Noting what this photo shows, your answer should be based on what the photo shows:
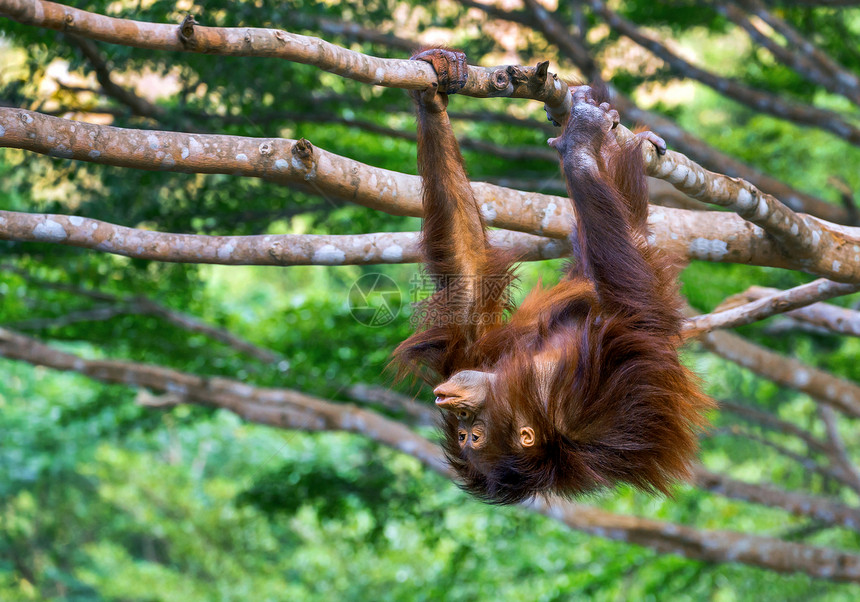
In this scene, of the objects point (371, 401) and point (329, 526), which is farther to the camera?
point (329, 526)

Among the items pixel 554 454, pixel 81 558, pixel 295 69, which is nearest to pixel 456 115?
pixel 295 69

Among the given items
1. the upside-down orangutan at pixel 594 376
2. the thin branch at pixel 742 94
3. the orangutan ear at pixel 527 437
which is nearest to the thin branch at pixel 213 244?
the upside-down orangutan at pixel 594 376

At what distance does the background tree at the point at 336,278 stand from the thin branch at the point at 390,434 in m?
0.03

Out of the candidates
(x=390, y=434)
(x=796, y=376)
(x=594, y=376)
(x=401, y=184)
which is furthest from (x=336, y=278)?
(x=594, y=376)

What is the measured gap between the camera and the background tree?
3.68 metres

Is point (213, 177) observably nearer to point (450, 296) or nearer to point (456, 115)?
point (456, 115)

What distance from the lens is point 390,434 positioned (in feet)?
23.1

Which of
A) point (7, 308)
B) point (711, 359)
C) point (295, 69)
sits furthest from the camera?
point (711, 359)

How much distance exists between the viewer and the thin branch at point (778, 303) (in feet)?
12.7

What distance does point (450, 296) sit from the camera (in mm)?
3738

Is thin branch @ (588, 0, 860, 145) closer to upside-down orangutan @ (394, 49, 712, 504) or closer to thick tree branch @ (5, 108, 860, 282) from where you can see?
thick tree branch @ (5, 108, 860, 282)

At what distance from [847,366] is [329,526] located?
8.12 m

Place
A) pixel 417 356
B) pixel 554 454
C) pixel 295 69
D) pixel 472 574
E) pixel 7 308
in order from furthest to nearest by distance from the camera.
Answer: pixel 472 574 → pixel 7 308 → pixel 295 69 → pixel 417 356 → pixel 554 454

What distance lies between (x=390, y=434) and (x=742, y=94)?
464 cm
